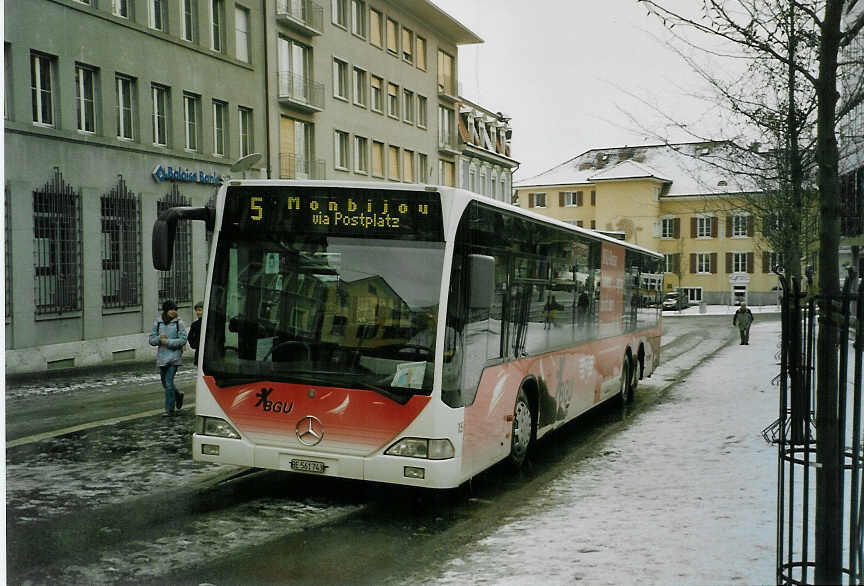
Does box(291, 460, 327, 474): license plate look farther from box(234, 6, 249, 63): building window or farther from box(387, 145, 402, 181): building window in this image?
box(387, 145, 402, 181): building window

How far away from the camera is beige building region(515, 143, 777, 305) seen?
9.10m

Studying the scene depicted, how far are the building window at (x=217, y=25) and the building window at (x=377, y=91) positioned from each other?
Result: 467 cm

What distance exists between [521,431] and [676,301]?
47498 millimetres

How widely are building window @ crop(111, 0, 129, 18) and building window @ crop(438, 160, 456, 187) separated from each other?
28.6ft

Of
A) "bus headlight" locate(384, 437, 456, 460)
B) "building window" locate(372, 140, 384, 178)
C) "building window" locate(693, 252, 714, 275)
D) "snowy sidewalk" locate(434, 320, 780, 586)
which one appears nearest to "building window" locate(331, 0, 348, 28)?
"building window" locate(372, 140, 384, 178)

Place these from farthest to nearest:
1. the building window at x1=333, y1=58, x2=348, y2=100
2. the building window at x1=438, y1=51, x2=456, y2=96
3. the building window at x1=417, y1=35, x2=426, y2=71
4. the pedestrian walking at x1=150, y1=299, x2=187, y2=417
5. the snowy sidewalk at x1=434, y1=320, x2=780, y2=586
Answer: the building window at x1=333, y1=58, x2=348, y2=100, the building window at x1=438, y1=51, x2=456, y2=96, the building window at x1=417, y1=35, x2=426, y2=71, the pedestrian walking at x1=150, y1=299, x2=187, y2=417, the snowy sidewalk at x1=434, y1=320, x2=780, y2=586

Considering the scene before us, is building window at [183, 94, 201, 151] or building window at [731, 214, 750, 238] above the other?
building window at [183, 94, 201, 151]

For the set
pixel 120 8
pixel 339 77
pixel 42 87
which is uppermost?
pixel 120 8

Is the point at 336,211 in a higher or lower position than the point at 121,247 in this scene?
lower

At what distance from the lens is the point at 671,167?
29.7ft

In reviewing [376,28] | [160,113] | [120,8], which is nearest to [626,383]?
[376,28]

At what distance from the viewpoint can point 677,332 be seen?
3903 centimetres

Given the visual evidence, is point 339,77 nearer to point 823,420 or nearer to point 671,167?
point 671,167

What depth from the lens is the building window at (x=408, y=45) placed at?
17.5 metres
